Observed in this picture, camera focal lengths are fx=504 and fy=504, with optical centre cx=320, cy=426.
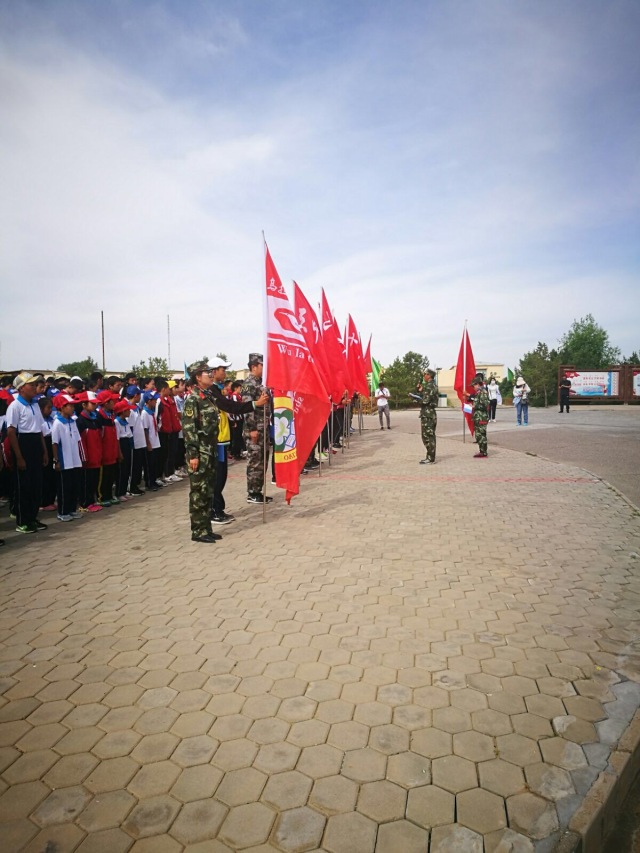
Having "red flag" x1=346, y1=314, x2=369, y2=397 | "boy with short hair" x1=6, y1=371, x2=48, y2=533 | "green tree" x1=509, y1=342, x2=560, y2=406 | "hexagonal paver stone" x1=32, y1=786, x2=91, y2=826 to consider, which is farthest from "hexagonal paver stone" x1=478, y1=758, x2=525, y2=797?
"green tree" x1=509, y1=342, x2=560, y2=406

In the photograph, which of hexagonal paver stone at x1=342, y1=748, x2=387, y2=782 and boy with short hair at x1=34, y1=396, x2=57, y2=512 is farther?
boy with short hair at x1=34, y1=396, x2=57, y2=512

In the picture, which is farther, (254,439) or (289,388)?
(254,439)

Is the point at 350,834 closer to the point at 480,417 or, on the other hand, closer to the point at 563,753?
the point at 563,753

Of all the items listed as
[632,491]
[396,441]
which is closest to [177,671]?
[632,491]

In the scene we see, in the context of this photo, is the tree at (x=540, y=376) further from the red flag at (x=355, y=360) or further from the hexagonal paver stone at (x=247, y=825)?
the hexagonal paver stone at (x=247, y=825)

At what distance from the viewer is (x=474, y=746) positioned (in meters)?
2.66

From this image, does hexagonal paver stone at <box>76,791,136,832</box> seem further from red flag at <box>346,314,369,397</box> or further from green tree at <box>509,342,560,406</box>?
green tree at <box>509,342,560,406</box>

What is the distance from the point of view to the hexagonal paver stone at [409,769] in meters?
2.43

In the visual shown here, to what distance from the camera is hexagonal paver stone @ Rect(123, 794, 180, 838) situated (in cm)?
219

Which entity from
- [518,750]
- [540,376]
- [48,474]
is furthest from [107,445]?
[540,376]

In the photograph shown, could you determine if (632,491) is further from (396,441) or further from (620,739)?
(396,441)

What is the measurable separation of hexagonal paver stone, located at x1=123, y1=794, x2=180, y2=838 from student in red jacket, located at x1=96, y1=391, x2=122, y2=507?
261 inches

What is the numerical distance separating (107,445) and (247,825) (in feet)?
23.0

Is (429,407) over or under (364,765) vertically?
over
